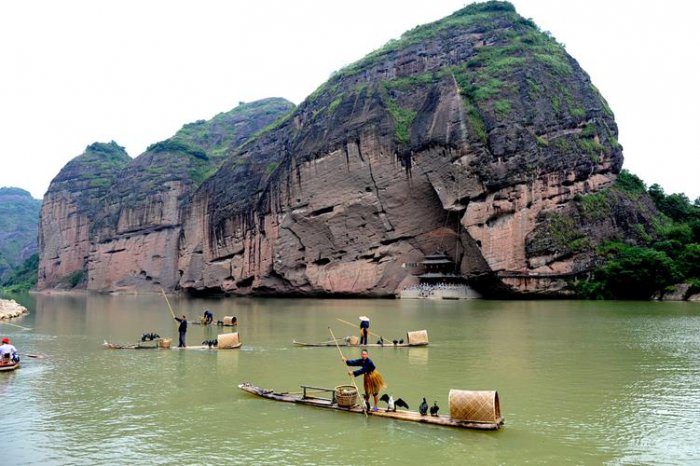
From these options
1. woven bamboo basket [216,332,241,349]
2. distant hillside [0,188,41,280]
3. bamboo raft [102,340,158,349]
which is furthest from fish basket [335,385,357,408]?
distant hillside [0,188,41,280]

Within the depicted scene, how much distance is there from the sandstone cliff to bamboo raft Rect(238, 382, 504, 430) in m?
73.2

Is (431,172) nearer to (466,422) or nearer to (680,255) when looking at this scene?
(680,255)

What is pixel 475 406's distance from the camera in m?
9.77

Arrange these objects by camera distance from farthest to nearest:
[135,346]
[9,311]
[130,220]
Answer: [130,220]
[9,311]
[135,346]

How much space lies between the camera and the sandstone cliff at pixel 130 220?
84.1 metres

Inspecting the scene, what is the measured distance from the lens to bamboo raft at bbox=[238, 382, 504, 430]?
9.79 meters

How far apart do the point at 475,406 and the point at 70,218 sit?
102 m

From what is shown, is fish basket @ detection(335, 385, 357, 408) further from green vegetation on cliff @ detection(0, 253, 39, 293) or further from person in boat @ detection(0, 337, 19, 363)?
green vegetation on cliff @ detection(0, 253, 39, 293)

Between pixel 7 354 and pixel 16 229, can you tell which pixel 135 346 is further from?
pixel 16 229

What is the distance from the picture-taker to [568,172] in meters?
47.1

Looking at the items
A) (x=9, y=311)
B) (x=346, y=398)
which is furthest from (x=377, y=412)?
(x=9, y=311)

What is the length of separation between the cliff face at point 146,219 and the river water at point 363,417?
62.0m

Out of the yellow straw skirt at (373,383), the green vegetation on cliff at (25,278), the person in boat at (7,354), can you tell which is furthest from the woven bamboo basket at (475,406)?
the green vegetation on cliff at (25,278)

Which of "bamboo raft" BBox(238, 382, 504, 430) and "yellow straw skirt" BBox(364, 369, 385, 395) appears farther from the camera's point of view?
"yellow straw skirt" BBox(364, 369, 385, 395)
